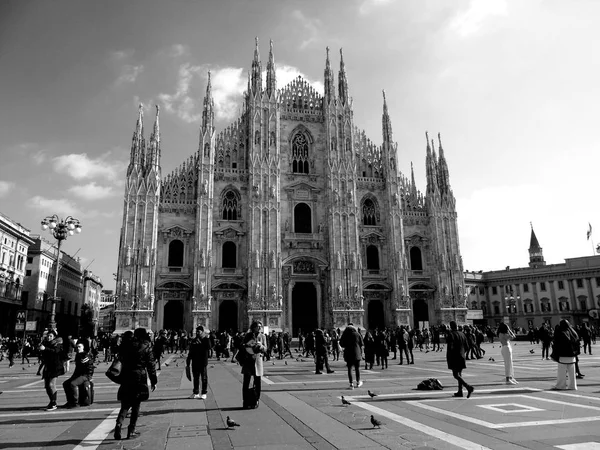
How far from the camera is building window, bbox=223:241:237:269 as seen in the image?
38.2 metres

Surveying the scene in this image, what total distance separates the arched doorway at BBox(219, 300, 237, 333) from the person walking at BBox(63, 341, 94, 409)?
27.9 metres

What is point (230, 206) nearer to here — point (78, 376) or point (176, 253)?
point (176, 253)

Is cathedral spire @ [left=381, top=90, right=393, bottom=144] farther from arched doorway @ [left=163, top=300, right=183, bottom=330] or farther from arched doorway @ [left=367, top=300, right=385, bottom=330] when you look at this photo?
arched doorway @ [left=163, top=300, right=183, bottom=330]

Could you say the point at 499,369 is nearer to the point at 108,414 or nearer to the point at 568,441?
the point at 568,441

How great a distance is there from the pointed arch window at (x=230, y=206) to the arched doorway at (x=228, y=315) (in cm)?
720

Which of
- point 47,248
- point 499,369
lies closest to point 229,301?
point 499,369

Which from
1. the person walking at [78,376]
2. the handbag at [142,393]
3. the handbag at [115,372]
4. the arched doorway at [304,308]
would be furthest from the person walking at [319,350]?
the arched doorway at [304,308]

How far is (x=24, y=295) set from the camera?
186 feet

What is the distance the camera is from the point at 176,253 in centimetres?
3753

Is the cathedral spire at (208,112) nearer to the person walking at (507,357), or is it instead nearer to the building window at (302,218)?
the building window at (302,218)

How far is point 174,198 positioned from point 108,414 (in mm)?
30853

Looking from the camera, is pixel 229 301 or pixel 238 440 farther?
pixel 229 301

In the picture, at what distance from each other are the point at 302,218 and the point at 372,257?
733 cm

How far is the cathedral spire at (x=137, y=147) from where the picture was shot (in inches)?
1459
